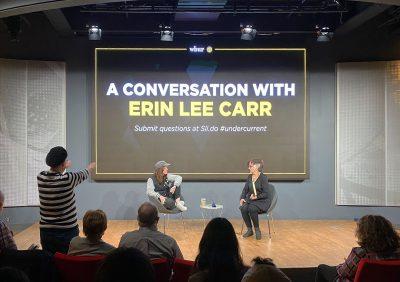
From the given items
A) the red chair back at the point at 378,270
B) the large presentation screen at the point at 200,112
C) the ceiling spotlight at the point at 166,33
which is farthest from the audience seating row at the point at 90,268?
the large presentation screen at the point at 200,112

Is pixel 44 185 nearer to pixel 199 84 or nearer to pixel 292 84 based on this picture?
pixel 199 84

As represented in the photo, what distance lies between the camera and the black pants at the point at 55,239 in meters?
4.00

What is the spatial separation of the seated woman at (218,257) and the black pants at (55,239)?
1.68 meters

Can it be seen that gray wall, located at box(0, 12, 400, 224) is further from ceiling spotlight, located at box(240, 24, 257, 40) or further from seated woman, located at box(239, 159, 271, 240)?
seated woman, located at box(239, 159, 271, 240)

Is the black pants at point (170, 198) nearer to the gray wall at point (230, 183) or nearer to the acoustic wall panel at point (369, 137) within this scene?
the gray wall at point (230, 183)

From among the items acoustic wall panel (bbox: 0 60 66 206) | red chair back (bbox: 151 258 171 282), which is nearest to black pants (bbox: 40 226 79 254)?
red chair back (bbox: 151 258 171 282)

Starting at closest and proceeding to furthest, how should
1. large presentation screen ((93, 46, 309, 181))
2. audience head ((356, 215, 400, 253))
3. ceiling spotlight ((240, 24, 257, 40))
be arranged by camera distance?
audience head ((356, 215, 400, 253)) → ceiling spotlight ((240, 24, 257, 40)) → large presentation screen ((93, 46, 309, 181))

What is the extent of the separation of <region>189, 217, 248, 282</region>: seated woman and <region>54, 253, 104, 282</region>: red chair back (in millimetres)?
681

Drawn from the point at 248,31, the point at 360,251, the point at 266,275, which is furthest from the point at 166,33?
the point at 266,275

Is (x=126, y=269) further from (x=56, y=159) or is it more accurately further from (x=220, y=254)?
(x=56, y=159)

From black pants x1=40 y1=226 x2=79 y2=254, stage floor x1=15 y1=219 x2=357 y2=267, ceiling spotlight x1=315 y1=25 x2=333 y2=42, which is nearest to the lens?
black pants x1=40 y1=226 x2=79 y2=254

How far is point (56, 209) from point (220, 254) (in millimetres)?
1900

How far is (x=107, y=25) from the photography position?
29.9ft

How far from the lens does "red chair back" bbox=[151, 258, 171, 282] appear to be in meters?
2.96
